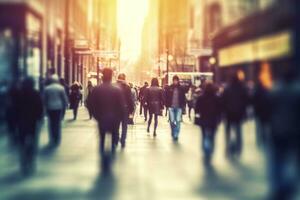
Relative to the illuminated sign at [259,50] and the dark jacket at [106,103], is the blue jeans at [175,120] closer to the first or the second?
the dark jacket at [106,103]

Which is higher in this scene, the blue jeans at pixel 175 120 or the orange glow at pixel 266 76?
the orange glow at pixel 266 76

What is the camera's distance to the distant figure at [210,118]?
6.42 meters

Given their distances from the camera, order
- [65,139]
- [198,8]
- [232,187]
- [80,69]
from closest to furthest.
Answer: [232,187] < [198,8] < [65,139] < [80,69]

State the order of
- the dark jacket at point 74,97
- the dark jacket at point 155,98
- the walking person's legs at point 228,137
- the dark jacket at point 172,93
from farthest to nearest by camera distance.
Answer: the dark jacket at point 155,98, the dark jacket at point 172,93, the dark jacket at point 74,97, the walking person's legs at point 228,137

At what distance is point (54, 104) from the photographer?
25.9ft

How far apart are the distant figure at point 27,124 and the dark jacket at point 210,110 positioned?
4.67 feet

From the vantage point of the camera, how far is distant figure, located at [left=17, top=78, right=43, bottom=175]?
6535mm

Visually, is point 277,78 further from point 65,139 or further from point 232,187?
point 65,139

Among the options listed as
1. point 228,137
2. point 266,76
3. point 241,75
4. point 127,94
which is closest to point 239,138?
point 228,137

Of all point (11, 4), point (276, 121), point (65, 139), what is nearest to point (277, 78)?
point (276, 121)

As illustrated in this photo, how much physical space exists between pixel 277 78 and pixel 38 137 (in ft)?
8.91

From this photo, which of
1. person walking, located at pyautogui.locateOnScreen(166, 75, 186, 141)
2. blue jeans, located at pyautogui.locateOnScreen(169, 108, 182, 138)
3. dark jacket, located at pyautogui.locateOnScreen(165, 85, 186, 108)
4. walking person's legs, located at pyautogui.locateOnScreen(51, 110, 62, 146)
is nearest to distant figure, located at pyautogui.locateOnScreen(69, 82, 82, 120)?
walking person's legs, located at pyautogui.locateOnScreen(51, 110, 62, 146)

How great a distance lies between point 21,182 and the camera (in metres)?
6.94

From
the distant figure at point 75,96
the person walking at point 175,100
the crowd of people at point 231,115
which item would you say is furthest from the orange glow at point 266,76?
the person walking at point 175,100
